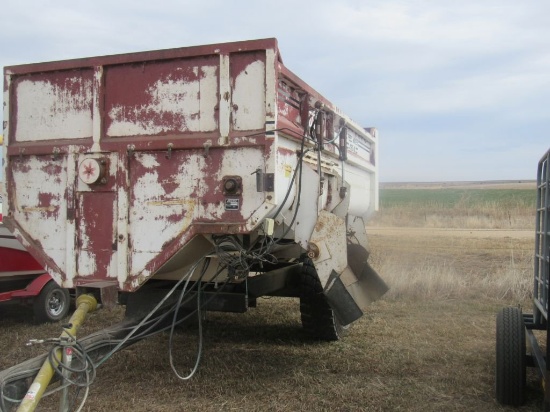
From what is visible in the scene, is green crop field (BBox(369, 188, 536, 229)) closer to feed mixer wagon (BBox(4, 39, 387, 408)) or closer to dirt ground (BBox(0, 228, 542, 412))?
dirt ground (BBox(0, 228, 542, 412))

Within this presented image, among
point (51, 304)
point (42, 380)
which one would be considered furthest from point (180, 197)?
point (51, 304)

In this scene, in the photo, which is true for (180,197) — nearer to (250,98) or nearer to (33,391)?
(250,98)

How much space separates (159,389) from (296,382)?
108cm

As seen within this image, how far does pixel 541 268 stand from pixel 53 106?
4.08 metres

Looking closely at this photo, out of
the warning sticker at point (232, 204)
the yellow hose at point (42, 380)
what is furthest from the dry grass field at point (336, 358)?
the warning sticker at point (232, 204)

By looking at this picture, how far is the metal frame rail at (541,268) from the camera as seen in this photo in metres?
4.14

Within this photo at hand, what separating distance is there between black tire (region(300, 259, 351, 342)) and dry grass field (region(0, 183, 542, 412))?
0.13 metres

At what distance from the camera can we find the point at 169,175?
408cm

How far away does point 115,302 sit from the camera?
4094mm

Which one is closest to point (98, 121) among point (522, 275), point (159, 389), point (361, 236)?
point (159, 389)

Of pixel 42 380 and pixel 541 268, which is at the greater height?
pixel 541 268

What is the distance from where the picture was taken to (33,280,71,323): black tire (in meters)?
6.72

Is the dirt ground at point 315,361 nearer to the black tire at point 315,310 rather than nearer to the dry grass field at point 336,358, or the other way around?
the dry grass field at point 336,358

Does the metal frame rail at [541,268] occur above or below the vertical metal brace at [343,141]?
below
